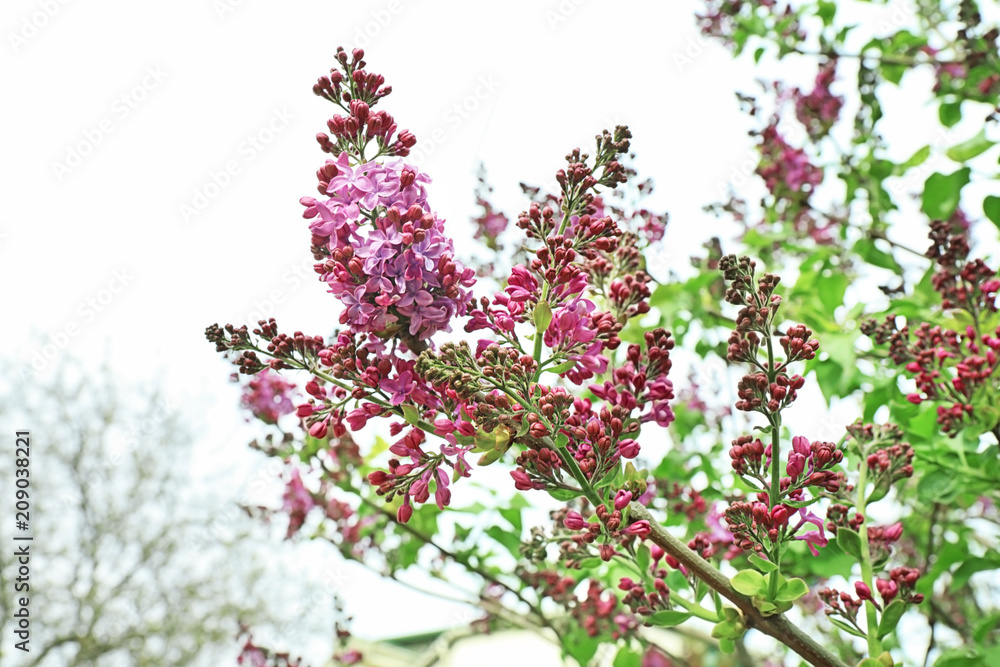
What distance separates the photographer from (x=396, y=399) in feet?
4.31

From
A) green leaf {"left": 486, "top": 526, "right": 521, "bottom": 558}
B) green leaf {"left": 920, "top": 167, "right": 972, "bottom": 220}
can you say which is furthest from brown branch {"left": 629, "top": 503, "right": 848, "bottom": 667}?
green leaf {"left": 920, "top": 167, "right": 972, "bottom": 220}

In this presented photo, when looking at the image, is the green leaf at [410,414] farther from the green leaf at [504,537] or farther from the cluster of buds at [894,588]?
the green leaf at [504,537]

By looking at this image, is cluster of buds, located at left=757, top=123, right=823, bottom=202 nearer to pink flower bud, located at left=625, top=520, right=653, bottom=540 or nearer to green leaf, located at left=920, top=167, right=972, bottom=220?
green leaf, located at left=920, top=167, right=972, bottom=220

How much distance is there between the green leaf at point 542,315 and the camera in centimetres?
127

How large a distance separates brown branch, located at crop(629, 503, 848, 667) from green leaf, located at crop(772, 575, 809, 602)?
4 centimetres

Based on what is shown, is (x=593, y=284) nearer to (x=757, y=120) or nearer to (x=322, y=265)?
(x=322, y=265)

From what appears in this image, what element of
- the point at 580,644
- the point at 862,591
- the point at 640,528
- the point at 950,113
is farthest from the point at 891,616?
the point at 950,113

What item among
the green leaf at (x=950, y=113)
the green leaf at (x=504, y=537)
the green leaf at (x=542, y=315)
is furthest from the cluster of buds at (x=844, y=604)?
the green leaf at (x=950, y=113)

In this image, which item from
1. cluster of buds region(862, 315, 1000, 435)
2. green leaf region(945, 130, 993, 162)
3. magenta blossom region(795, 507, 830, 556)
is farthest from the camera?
green leaf region(945, 130, 993, 162)

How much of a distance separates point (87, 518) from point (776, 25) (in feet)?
44.2

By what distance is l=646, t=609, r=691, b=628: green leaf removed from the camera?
4.77ft

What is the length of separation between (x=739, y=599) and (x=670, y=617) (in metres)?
0.26

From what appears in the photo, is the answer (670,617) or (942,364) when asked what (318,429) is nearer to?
(670,617)

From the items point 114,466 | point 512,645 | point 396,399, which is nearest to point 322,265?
point 396,399
